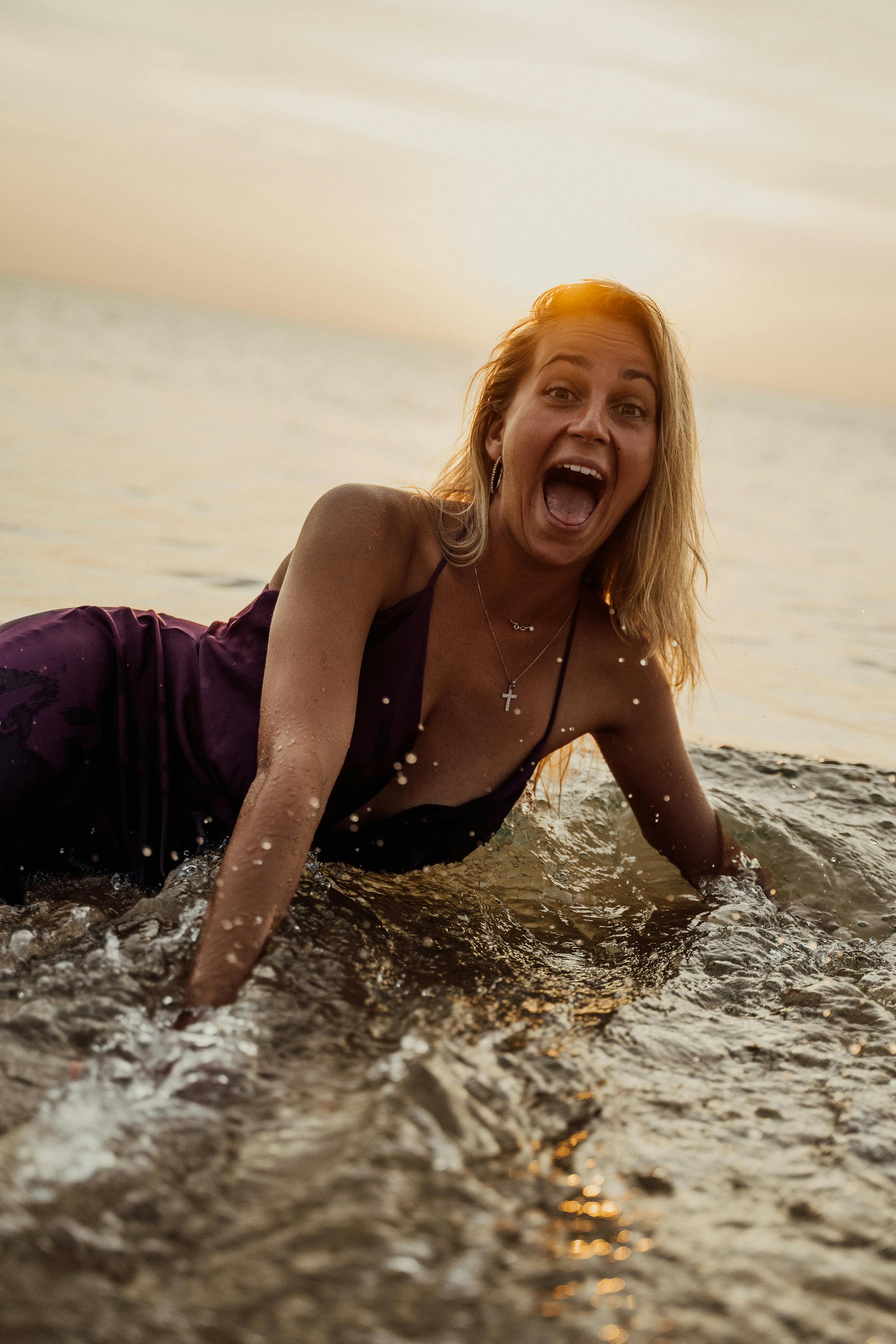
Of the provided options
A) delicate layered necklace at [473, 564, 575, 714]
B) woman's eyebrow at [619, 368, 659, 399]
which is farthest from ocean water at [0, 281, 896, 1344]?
woman's eyebrow at [619, 368, 659, 399]

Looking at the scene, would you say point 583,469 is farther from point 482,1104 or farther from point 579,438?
point 482,1104

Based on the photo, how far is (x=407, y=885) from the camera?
132 inches

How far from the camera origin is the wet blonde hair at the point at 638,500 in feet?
10.3

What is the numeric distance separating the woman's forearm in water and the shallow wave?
8 centimetres

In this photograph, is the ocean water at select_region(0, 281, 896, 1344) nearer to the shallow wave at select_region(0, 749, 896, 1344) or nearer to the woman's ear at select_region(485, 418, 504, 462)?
the shallow wave at select_region(0, 749, 896, 1344)

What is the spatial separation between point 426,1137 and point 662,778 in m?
1.82

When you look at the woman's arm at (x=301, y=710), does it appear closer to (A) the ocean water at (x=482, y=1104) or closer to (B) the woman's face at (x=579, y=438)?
(A) the ocean water at (x=482, y=1104)

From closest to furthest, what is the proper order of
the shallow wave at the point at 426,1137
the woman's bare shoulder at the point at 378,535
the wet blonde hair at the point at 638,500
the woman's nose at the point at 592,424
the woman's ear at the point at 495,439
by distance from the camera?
the shallow wave at the point at 426,1137 → the woman's bare shoulder at the point at 378,535 → the woman's nose at the point at 592,424 → the wet blonde hair at the point at 638,500 → the woman's ear at the point at 495,439

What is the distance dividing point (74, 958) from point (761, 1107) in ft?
4.64

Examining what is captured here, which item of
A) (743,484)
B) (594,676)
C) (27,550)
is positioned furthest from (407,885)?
(743,484)

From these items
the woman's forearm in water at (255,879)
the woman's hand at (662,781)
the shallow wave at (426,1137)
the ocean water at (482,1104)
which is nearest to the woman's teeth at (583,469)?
the woman's hand at (662,781)

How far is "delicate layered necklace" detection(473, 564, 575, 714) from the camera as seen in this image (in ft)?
10.6

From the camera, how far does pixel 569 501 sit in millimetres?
3088

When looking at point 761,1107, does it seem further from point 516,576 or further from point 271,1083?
point 516,576
